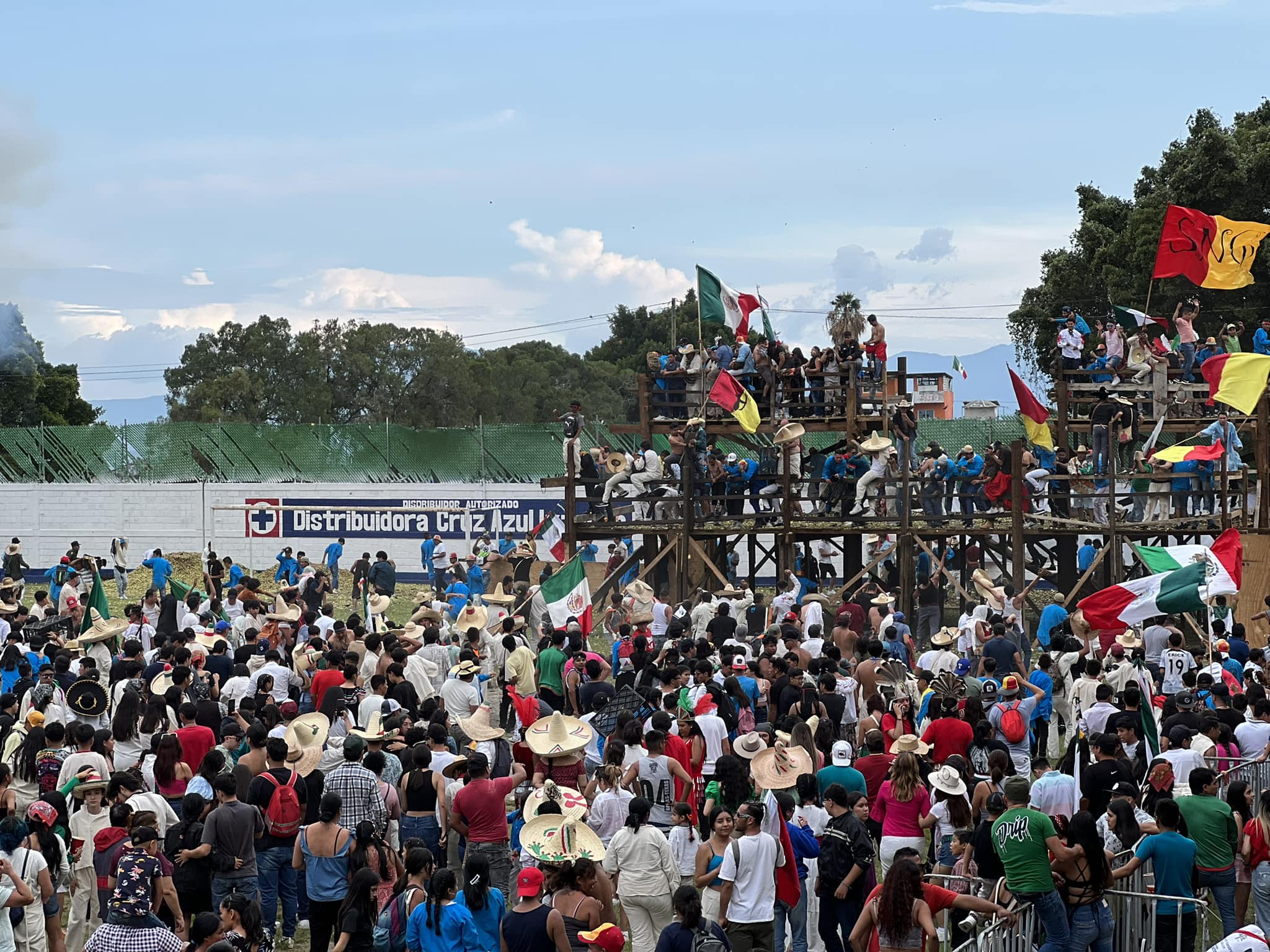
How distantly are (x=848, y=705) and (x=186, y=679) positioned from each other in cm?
610

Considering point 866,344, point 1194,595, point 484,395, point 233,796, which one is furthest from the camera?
point 484,395

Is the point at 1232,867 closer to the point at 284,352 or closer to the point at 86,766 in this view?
the point at 86,766

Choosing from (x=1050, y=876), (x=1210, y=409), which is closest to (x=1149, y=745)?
(x=1050, y=876)

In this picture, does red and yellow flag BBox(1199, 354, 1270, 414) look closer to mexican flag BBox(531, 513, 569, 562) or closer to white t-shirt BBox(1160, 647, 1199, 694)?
white t-shirt BBox(1160, 647, 1199, 694)

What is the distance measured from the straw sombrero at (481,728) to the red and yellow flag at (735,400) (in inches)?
523

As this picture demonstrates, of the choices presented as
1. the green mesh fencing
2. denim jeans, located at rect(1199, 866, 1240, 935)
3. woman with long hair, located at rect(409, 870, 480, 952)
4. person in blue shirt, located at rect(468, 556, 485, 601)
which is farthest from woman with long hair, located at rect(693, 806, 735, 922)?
the green mesh fencing

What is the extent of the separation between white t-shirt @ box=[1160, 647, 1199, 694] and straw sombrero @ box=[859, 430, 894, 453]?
31.3ft

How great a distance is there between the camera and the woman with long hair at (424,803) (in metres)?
10.5

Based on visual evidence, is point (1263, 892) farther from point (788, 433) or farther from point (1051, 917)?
point (788, 433)

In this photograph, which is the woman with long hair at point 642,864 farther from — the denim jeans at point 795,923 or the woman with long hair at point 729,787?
the denim jeans at point 795,923

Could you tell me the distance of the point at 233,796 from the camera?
9.73 metres

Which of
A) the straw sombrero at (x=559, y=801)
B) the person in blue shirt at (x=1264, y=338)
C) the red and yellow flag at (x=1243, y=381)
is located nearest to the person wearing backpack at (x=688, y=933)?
the straw sombrero at (x=559, y=801)

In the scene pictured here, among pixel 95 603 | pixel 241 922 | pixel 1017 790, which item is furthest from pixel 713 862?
pixel 95 603

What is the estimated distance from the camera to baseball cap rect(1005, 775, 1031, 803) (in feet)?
29.4
